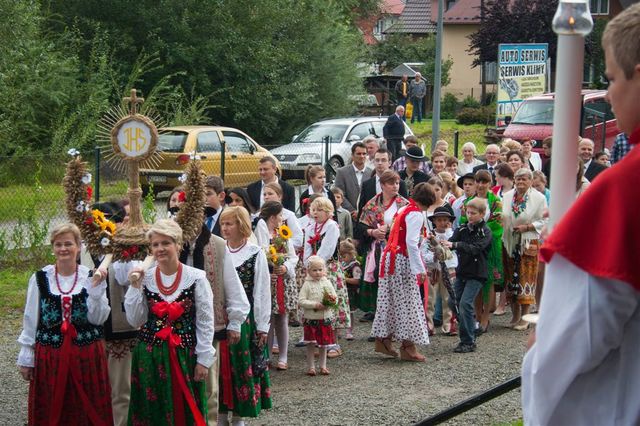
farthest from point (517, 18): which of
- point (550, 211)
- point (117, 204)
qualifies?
point (550, 211)

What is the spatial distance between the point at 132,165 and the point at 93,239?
676 mm

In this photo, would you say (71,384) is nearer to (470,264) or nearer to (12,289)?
(470,264)

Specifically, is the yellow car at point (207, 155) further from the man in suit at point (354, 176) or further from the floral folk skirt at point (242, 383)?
the floral folk skirt at point (242, 383)

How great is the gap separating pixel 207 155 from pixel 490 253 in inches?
320

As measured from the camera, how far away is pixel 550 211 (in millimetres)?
2338

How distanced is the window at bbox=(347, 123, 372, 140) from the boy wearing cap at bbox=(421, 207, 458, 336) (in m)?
14.7

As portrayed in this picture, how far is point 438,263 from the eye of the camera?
11.1 metres

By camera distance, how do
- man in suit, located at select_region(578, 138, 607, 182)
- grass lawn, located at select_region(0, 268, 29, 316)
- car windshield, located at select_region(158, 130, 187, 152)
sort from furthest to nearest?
1. car windshield, located at select_region(158, 130, 187, 152)
2. man in suit, located at select_region(578, 138, 607, 182)
3. grass lawn, located at select_region(0, 268, 29, 316)

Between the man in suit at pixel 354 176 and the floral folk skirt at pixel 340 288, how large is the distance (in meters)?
3.15

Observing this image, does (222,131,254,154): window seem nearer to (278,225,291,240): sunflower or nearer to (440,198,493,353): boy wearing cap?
(440,198,493,353): boy wearing cap

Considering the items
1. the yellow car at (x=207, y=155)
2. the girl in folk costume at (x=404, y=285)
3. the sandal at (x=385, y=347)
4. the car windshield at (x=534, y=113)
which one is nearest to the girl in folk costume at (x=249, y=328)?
the girl in folk costume at (x=404, y=285)

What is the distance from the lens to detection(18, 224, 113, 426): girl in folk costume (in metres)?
6.71

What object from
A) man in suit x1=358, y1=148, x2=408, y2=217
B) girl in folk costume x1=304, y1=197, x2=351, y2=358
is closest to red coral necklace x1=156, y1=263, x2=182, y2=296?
girl in folk costume x1=304, y1=197, x2=351, y2=358

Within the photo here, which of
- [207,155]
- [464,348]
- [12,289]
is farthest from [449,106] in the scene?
[464,348]
